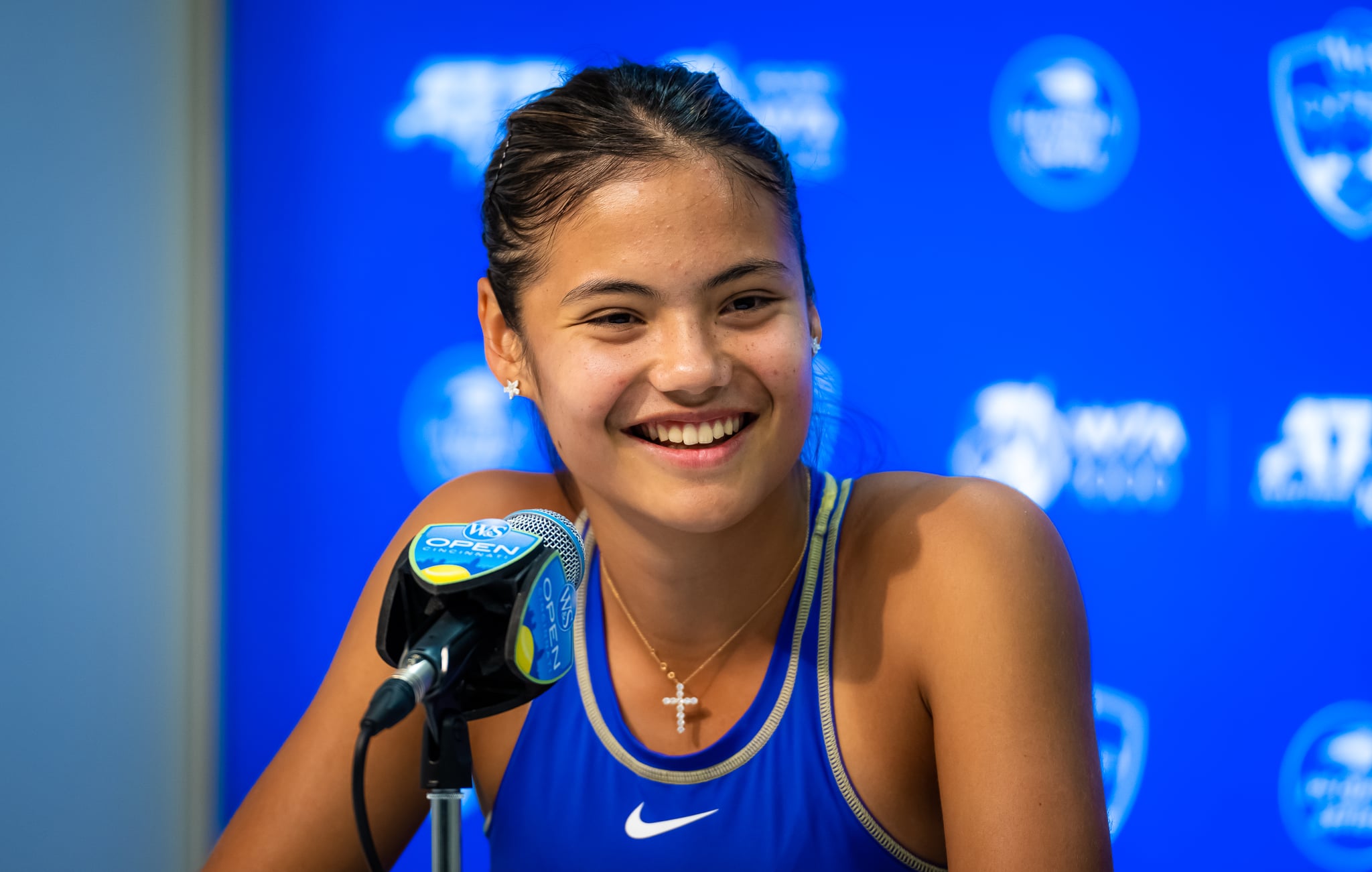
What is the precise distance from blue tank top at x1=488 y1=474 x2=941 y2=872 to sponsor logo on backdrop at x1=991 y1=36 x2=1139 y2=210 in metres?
1.26

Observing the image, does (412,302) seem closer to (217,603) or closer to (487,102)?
(487,102)

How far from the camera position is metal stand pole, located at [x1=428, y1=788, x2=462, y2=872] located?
634 millimetres

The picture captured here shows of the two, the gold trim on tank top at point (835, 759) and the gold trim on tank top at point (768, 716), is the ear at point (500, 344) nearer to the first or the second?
the gold trim on tank top at point (768, 716)

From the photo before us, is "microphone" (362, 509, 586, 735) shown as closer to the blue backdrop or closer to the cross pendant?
the cross pendant

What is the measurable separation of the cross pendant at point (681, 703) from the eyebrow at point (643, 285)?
0.45m

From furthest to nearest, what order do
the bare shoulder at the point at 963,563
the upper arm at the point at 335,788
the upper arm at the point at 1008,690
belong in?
the upper arm at the point at 335,788
the bare shoulder at the point at 963,563
the upper arm at the point at 1008,690

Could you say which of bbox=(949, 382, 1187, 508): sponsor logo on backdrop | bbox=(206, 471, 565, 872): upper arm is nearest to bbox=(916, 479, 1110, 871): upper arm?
bbox=(206, 471, 565, 872): upper arm

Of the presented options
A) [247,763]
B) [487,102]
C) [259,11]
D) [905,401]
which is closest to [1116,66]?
[905,401]

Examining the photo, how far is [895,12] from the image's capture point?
2.21 meters

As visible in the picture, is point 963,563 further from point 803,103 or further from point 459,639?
point 803,103

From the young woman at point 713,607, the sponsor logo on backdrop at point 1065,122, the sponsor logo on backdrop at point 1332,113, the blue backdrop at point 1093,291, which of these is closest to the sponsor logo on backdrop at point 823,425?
the young woman at point 713,607

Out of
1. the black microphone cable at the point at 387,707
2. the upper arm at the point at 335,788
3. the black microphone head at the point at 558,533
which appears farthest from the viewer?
the upper arm at the point at 335,788

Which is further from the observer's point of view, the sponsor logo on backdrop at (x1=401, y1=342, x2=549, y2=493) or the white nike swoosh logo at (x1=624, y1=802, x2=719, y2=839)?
the sponsor logo on backdrop at (x1=401, y1=342, x2=549, y2=493)

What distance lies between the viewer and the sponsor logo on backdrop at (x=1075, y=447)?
2.16 metres
